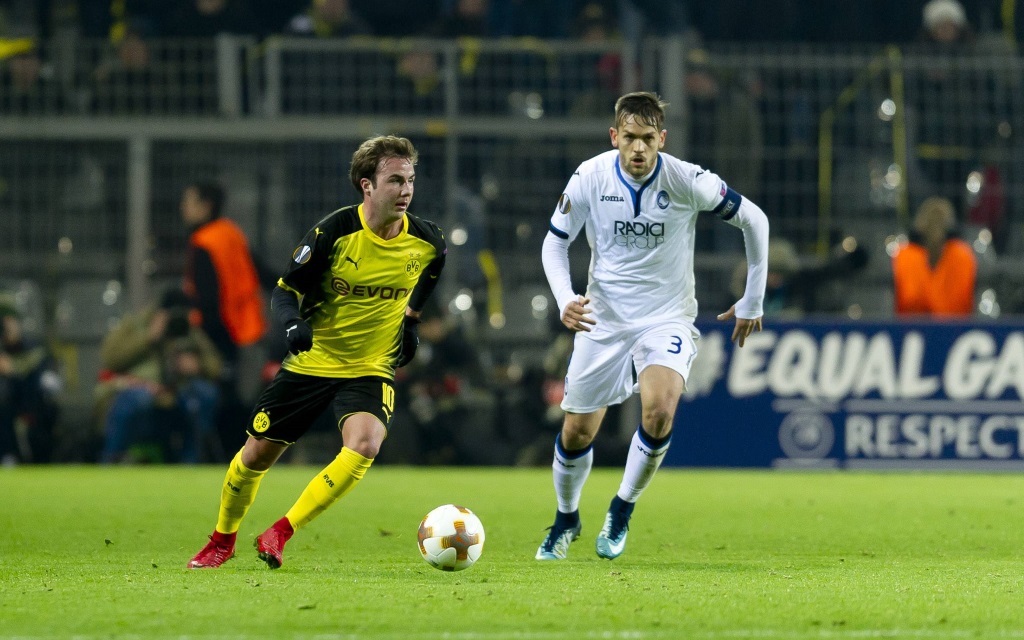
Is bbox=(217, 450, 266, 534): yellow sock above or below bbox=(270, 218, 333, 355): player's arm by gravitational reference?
below

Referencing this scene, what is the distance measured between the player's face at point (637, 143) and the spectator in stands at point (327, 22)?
8062mm

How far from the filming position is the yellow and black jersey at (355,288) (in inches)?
257

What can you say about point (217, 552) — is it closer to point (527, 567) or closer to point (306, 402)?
point (306, 402)

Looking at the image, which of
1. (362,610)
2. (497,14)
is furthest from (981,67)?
(362,610)

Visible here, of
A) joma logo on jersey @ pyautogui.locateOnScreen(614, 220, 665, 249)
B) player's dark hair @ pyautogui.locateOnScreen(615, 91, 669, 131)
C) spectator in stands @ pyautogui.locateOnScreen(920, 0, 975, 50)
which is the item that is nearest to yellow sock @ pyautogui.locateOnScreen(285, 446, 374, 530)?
joma logo on jersey @ pyautogui.locateOnScreen(614, 220, 665, 249)

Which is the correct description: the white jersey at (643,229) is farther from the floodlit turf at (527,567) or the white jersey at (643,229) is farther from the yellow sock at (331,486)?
the yellow sock at (331,486)

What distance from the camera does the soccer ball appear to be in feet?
20.5

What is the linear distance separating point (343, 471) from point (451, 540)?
1.73 feet

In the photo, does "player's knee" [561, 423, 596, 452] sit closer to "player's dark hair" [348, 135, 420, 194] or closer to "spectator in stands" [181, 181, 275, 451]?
"player's dark hair" [348, 135, 420, 194]

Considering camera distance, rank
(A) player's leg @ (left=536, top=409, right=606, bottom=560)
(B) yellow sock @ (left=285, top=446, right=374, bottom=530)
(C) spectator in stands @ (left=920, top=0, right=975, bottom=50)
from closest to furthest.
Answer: (B) yellow sock @ (left=285, top=446, right=374, bottom=530) → (A) player's leg @ (left=536, top=409, right=606, bottom=560) → (C) spectator in stands @ (left=920, top=0, right=975, bottom=50)

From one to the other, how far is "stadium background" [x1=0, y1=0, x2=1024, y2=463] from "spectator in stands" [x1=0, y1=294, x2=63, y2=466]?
6.3 inches

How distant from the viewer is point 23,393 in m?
13.1

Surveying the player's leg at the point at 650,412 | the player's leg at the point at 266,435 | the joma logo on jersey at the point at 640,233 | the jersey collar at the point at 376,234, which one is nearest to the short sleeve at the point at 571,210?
the joma logo on jersey at the point at 640,233

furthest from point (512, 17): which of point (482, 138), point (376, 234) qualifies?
point (376, 234)
